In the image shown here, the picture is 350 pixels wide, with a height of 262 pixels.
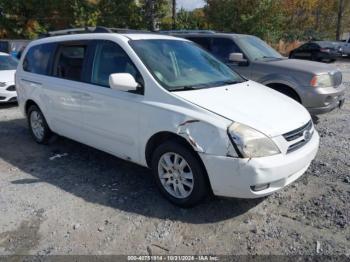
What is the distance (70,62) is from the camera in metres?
4.93

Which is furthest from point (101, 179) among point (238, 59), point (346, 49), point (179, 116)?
point (346, 49)

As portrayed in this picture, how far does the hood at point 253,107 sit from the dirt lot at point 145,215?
91cm

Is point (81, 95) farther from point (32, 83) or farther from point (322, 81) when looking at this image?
point (322, 81)

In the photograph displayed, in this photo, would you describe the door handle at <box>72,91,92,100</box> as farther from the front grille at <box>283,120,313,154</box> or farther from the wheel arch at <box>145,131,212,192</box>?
the front grille at <box>283,120,313,154</box>

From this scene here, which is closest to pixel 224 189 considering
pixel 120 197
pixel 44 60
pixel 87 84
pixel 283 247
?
pixel 283 247

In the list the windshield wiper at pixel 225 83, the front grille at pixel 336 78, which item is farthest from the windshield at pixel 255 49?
the windshield wiper at pixel 225 83

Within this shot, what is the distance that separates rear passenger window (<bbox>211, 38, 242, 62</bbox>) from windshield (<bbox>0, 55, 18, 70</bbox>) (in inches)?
238

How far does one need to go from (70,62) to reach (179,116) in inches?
89.6

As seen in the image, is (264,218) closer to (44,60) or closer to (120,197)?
(120,197)

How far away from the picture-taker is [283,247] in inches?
120

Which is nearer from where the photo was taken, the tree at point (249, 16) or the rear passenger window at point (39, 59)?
the rear passenger window at point (39, 59)

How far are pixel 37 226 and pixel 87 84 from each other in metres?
1.87

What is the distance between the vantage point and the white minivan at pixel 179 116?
320 cm

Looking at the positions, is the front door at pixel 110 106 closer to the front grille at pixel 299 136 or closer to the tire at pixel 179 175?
the tire at pixel 179 175
